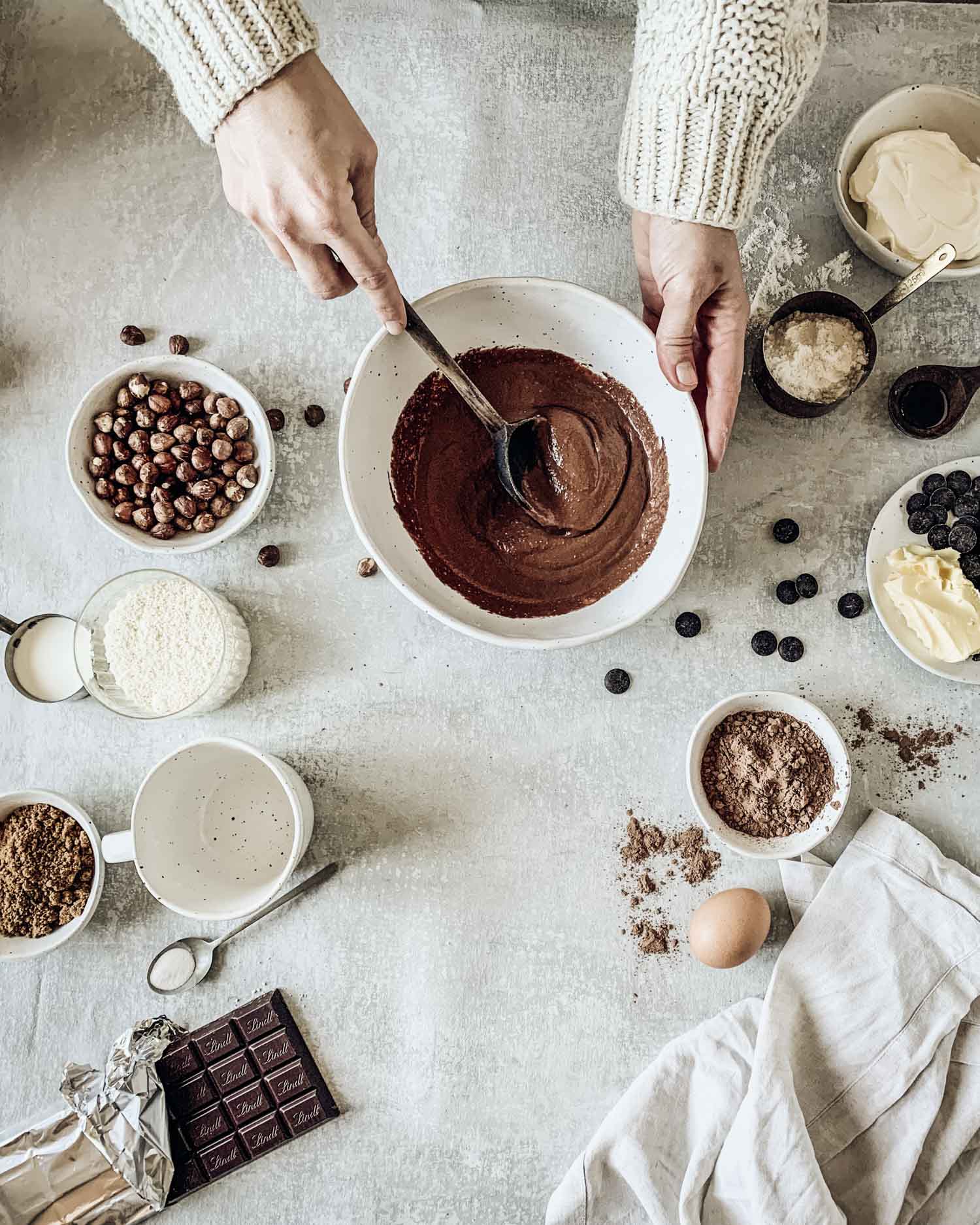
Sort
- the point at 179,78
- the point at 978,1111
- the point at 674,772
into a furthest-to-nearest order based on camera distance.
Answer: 1. the point at 674,772
2. the point at 978,1111
3. the point at 179,78

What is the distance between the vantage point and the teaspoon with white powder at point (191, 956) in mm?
1574

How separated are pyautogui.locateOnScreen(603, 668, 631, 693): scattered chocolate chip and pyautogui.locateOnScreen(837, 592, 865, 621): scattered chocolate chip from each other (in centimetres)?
39

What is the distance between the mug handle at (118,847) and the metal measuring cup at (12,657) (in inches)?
10.1

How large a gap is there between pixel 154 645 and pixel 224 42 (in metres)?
0.91

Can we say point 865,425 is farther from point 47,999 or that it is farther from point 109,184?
point 47,999

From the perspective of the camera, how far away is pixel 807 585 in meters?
1.60

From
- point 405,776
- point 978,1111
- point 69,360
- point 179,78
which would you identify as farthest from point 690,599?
→ point 69,360

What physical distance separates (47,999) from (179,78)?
147 cm

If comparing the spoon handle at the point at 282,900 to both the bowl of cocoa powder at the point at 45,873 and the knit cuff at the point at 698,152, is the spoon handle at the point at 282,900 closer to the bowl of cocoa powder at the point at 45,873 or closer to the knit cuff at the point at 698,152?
the bowl of cocoa powder at the point at 45,873

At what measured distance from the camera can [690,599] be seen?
5.38ft

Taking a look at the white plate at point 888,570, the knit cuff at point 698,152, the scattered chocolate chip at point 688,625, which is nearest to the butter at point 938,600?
the white plate at point 888,570

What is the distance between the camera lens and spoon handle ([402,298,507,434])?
1.33 metres

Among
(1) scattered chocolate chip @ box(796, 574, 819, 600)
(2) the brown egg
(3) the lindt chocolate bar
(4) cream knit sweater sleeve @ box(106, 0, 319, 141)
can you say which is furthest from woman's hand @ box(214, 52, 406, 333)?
(3) the lindt chocolate bar

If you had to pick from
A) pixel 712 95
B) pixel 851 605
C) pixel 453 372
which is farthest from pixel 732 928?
pixel 712 95
